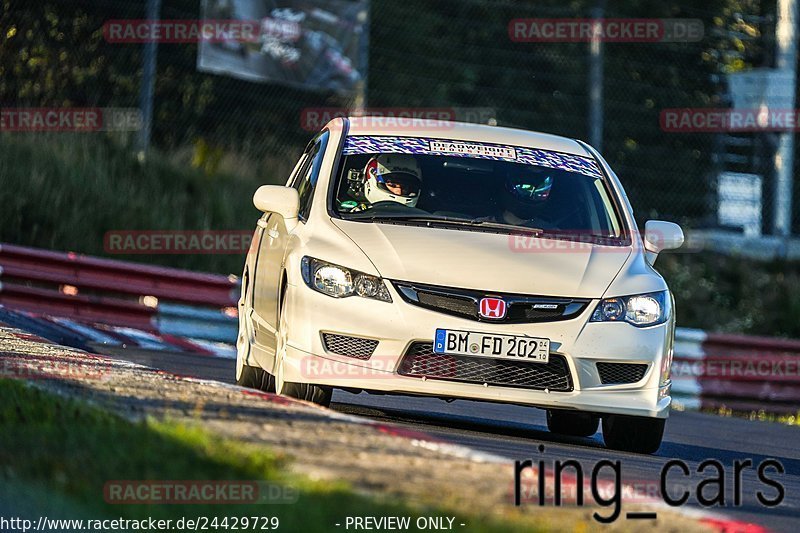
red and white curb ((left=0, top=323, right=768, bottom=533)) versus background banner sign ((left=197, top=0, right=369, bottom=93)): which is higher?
background banner sign ((left=197, top=0, right=369, bottom=93))

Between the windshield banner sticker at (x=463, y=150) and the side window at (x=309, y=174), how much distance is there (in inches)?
8.4

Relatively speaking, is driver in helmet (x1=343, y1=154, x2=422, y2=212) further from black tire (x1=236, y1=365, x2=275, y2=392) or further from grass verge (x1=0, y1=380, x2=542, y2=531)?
grass verge (x1=0, y1=380, x2=542, y2=531)

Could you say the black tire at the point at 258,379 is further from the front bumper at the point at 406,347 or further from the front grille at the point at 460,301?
the front grille at the point at 460,301

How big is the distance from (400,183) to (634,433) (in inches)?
71.8

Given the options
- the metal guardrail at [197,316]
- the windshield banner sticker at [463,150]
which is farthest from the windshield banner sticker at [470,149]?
the metal guardrail at [197,316]

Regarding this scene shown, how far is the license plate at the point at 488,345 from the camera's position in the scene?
25.7 ft

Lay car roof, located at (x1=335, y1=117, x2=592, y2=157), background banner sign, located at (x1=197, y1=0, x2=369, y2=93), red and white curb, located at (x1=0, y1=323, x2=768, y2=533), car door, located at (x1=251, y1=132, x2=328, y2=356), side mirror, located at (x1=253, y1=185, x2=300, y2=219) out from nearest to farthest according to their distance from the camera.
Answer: red and white curb, located at (x1=0, y1=323, x2=768, y2=533) → car door, located at (x1=251, y1=132, x2=328, y2=356) → side mirror, located at (x1=253, y1=185, x2=300, y2=219) → car roof, located at (x1=335, y1=117, x2=592, y2=157) → background banner sign, located at (x1=197, y1=0, x2=369, y2=93)

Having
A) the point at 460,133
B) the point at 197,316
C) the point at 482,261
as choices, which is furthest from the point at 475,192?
the point at 197,316

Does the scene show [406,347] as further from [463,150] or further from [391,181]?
[463,150]

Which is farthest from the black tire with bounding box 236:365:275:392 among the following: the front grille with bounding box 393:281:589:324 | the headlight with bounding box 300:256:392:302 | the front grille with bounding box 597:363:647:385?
the front grille with bounding box 597:363:647:385

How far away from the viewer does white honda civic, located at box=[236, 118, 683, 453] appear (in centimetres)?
787

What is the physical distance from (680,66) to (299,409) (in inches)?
749

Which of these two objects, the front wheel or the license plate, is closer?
the license plate

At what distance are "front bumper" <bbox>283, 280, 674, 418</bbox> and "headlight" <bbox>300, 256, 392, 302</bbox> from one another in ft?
0.13
